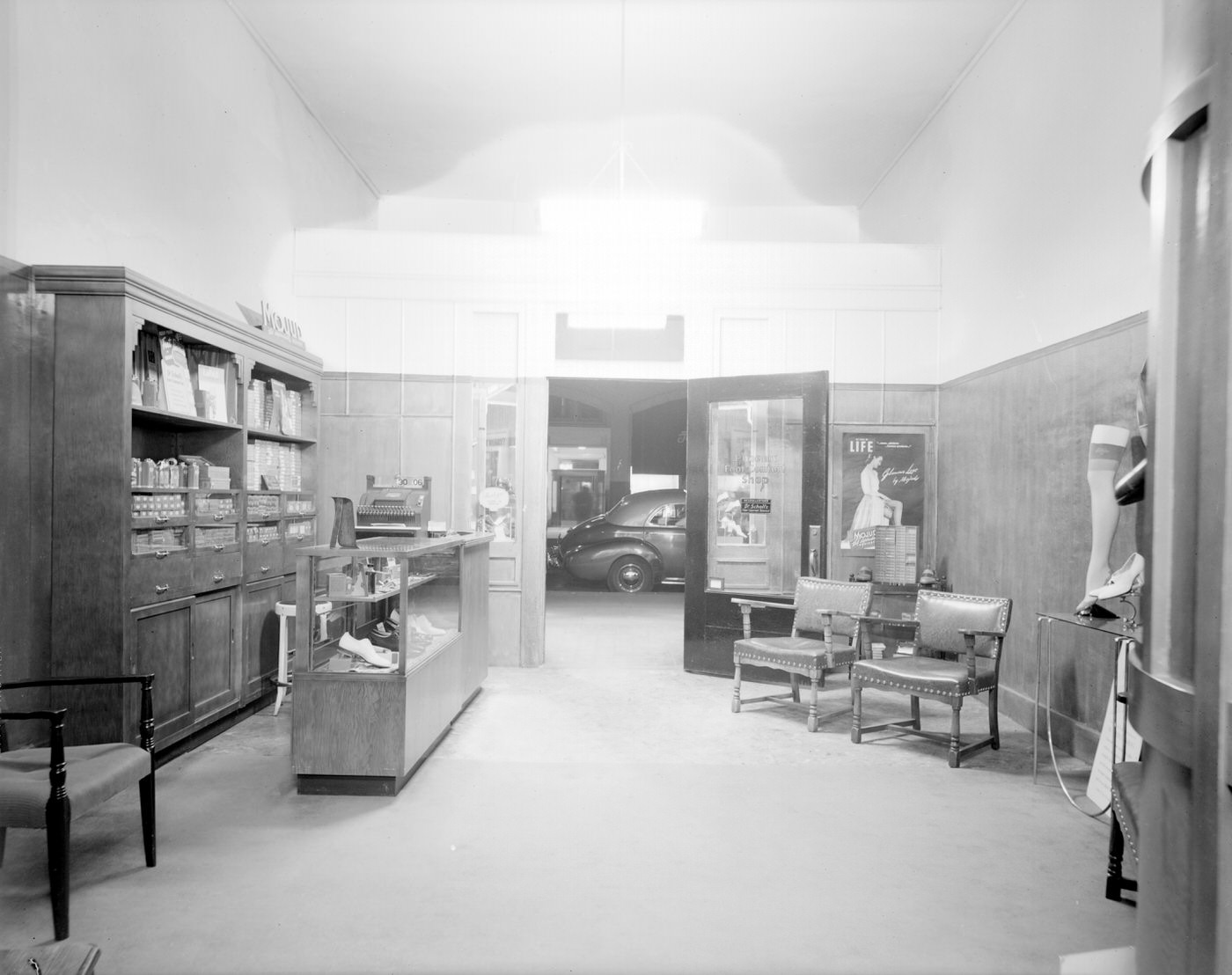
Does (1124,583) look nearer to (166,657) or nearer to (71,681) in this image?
(71,681)

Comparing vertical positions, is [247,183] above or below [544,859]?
above

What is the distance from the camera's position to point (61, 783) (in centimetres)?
232

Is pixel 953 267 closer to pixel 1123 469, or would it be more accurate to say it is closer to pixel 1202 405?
pixel 1123 469

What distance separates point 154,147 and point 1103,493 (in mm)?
5392

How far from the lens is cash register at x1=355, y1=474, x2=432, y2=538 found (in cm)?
443

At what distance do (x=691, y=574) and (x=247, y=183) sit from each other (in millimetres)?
4355

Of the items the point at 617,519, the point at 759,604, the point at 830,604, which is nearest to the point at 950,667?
the point at 830,604

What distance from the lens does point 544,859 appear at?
2.89m

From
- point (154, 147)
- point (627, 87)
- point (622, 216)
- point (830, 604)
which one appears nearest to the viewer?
point (154, 147)

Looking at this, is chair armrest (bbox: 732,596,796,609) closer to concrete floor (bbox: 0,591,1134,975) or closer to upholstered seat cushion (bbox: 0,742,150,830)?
concrete floor (bbox: 0,591,1134,975)

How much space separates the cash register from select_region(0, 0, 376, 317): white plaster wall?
1762mm

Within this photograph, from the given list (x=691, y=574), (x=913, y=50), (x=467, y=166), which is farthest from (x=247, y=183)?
(x=913, y=50)

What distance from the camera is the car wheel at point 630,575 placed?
33.2 ft

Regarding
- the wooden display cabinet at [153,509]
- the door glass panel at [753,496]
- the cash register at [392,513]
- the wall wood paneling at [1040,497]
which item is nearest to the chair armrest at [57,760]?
the wooden display cabinet at [153,509]
